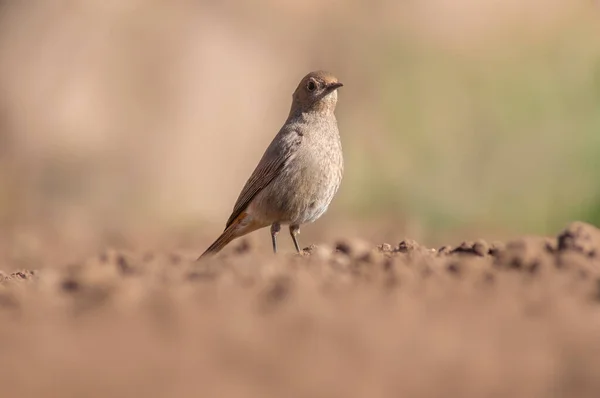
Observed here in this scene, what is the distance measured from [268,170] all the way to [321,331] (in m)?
4.66

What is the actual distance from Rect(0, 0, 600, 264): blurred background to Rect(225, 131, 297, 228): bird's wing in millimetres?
3937

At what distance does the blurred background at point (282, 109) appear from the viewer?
14.1 meters

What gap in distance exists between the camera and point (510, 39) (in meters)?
18.5

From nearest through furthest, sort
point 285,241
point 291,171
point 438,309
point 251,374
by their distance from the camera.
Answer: point 251,374
point 438,309
point 291,171
point 285,241

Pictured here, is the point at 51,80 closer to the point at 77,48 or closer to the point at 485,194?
the point at 77,48

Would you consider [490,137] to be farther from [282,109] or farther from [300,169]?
[300,169]

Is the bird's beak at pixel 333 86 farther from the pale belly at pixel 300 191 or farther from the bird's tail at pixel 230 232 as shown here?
the bird's tail at pixel 230 232

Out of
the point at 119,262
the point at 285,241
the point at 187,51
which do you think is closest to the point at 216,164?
the point at 187,51

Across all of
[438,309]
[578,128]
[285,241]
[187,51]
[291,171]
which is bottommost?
[438,309]

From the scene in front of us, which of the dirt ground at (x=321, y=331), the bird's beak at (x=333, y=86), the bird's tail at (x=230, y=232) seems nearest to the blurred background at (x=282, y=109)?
the bird's tail at (x=230, y=232)

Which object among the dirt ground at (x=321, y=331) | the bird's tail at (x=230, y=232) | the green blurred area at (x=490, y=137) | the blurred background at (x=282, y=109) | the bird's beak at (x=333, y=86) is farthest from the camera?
the blurred background at (x=282, y=109)

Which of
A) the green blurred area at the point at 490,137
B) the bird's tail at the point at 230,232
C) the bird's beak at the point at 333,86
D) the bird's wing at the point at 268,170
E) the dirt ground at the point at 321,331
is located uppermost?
the green blurred area at the point at 490,137

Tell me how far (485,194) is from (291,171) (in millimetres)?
6424

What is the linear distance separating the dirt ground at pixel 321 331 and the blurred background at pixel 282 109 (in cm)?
782
